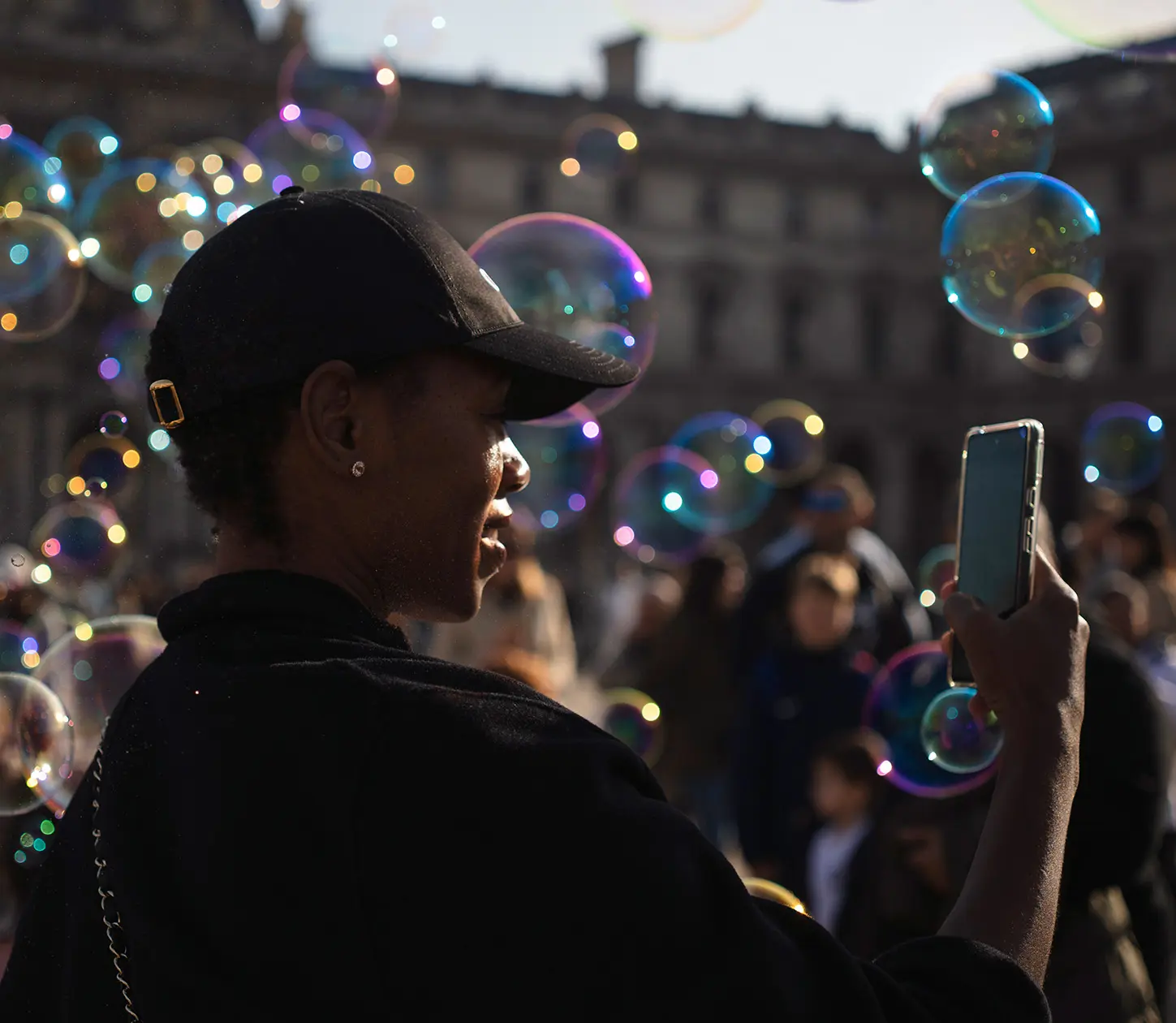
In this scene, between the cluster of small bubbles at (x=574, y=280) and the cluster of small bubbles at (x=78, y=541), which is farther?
the cluster of small bubbles at (x=78, y=541)

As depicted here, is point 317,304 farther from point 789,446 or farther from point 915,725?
point 789,446

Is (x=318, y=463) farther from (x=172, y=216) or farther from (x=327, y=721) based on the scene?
(x=172, y=216)

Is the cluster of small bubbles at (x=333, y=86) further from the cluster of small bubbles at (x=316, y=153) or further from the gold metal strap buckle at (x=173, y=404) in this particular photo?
the gold metal strap buckle at (x=173, y=404)

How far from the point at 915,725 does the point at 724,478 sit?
4906mm

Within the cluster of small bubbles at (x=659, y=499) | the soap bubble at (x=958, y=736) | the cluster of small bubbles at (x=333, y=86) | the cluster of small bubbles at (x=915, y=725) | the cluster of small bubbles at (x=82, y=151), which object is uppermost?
the cluster of small bubbles at (x=333, y=86)

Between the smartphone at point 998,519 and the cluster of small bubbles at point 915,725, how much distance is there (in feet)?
2.93

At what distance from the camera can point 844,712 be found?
511cm

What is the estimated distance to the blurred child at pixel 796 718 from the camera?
5.12 m

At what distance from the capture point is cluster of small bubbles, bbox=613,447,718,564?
7211mm

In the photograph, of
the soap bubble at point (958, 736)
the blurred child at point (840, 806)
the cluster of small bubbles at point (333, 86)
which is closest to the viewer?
the soap bubble at point (958, 736)

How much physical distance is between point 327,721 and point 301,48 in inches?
297

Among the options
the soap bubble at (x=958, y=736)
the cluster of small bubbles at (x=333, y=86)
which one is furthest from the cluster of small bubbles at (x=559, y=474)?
the soap bubble at (x=958, y=736)

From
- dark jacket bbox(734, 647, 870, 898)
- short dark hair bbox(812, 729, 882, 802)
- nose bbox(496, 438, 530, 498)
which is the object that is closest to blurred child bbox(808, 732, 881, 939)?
short dark hair bbox(812, 729, 882, 802)

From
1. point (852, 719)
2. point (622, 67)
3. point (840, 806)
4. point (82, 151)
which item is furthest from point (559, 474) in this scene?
point (622, 67)
